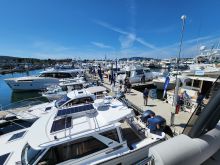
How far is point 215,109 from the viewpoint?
216 cm

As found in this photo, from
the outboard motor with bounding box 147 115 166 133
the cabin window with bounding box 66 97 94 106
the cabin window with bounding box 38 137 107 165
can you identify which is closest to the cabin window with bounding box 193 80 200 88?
the outboard motor with bounding box 147 115 166 133

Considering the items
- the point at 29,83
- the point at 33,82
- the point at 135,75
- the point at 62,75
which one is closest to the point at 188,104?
the point at 135,75

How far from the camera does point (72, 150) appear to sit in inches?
149

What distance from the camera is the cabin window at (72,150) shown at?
359 cm

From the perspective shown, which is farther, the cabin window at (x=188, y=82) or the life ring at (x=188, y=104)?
the cabin window at (x=188, y=82)

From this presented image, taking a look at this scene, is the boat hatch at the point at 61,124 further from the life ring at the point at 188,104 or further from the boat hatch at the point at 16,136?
the life ring at the point at 188,104

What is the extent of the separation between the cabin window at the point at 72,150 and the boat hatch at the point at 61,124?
27.1 inches

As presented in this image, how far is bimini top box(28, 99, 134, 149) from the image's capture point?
3.72m

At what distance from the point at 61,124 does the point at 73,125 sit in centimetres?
46

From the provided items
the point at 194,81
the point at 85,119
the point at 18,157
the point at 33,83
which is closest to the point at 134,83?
the point at 194,81

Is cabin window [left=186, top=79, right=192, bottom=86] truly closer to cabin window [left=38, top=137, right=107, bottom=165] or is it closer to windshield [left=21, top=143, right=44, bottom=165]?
cabin window [left=38, top=137, right=107, bottom=165]

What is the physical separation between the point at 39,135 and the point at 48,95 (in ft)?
35.1

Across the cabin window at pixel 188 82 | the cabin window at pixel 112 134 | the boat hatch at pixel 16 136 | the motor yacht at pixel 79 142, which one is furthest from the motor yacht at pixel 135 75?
the cabin window at pixel 112 134

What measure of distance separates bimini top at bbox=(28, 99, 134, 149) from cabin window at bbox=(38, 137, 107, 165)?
22 centimetres
